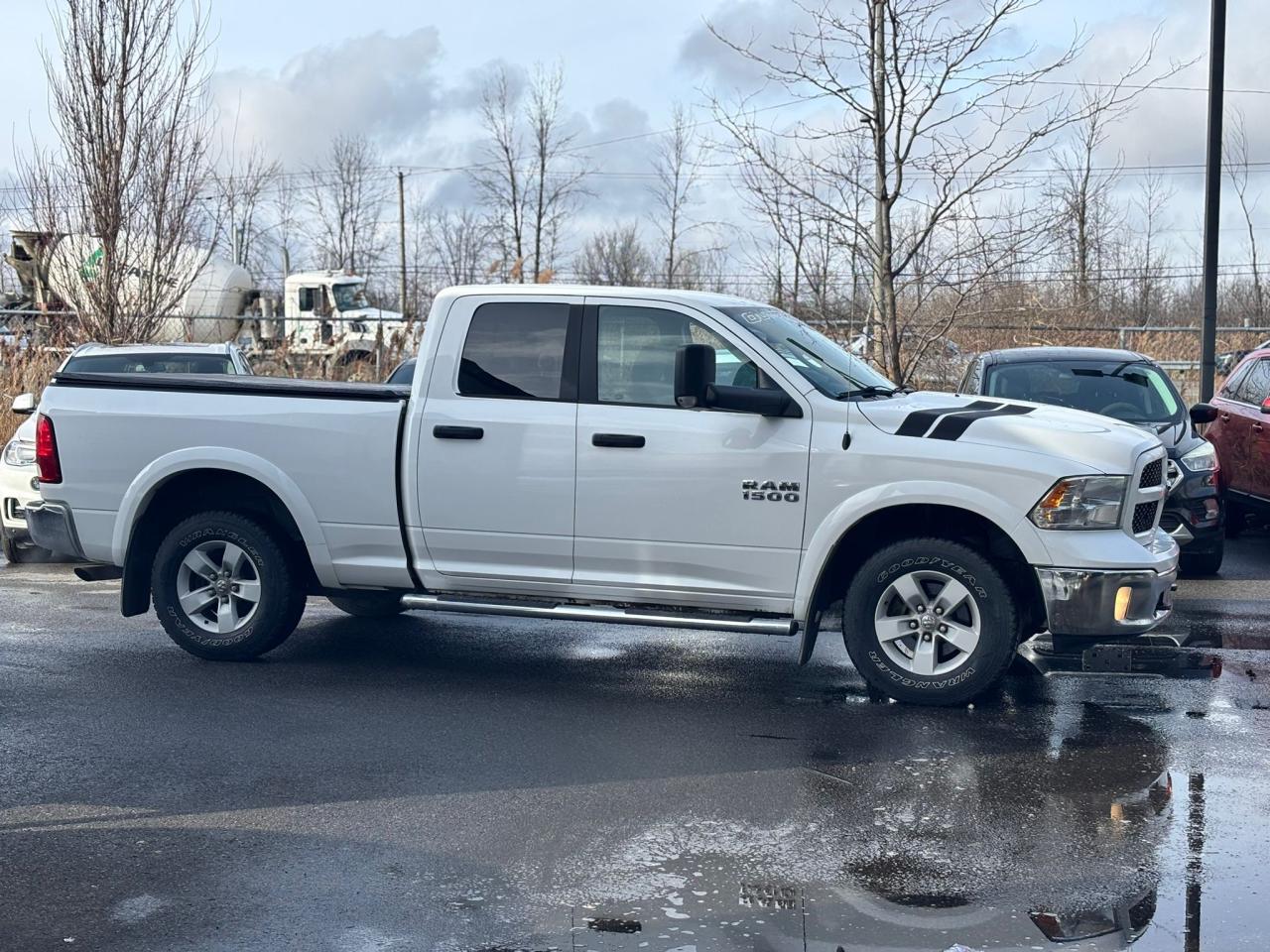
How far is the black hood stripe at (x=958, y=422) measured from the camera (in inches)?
272

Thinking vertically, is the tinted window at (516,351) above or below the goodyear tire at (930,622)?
above

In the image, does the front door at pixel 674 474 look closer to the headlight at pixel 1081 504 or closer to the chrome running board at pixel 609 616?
the chrome running board at pixel 609 616

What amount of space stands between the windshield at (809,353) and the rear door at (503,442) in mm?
934

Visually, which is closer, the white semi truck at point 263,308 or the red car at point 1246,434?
the red car at point 1246,434

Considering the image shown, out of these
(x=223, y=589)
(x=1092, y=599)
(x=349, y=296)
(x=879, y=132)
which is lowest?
(x=223, y=589)

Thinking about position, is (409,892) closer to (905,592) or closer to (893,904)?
(893,904)

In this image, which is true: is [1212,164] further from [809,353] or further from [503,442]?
[503,442]

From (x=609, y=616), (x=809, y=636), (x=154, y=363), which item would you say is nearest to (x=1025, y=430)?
(x=809, y=636)

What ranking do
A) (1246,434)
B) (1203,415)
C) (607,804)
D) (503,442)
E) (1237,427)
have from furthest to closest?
(1237,427)
(1246,434)
(1203,415)
(503,442)
(607,804)

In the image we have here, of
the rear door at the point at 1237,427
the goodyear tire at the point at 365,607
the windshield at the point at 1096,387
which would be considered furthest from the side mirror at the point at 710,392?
the rear door at the point at 1237,427

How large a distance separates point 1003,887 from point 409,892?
1919 millimetres

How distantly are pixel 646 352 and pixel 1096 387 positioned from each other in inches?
216

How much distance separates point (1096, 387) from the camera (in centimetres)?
1159

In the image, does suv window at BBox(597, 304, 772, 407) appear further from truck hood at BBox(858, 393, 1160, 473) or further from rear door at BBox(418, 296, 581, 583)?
truck hood at BBox(858, 393, 1160, 473)
